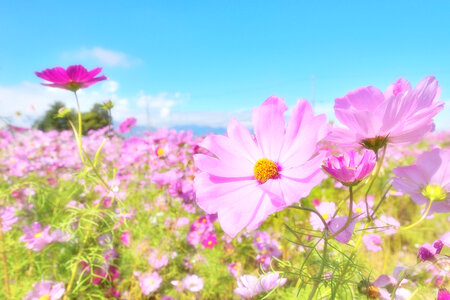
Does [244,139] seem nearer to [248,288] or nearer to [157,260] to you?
[248,288]

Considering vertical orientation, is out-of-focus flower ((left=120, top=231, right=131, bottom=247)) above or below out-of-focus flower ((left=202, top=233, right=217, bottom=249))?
above

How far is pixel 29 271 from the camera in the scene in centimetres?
117

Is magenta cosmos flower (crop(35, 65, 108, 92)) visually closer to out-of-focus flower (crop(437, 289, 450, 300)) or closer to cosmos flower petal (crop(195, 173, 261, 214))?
cosmos flower petal (crop(195, 173, 261, 214))

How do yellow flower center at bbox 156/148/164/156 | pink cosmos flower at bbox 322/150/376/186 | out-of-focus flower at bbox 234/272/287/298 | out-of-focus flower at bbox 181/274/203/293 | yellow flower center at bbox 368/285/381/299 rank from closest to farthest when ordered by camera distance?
pink cosmos flower at bbox 322/150/376/186
yellow flower center at bbox 368/285/381/299
out-of-focus flower at bbox 234/272/287/298
out-of-focus flower at bbox 181/274/203/293
yellow flower center at bbox 156/148/164/156

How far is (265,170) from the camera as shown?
0.37m

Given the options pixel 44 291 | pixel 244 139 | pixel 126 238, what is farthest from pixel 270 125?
pixel 126 238

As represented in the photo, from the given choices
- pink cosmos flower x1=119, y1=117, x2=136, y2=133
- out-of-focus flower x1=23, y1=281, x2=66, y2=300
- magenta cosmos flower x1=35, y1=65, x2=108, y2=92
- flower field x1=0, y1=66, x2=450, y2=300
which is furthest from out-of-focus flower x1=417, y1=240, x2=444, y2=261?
pink cosmos flower x1=119, y1=117, x2=136, y2=133

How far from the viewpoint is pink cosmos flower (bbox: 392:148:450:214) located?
0.35 m

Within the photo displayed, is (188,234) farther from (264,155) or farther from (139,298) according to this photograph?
(264,155)

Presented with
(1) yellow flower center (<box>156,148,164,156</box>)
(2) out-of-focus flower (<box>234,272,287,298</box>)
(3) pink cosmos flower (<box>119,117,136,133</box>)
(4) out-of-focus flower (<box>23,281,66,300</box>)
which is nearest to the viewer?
(2) out-of-focus flower (<box>234,272,287,298</box>)

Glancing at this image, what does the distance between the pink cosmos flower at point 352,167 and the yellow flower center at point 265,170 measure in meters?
0.08

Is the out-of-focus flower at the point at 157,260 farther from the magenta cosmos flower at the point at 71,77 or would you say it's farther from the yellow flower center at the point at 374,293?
the yellow flower center at the point at 374,293

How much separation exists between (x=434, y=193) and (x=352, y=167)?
0.13 m

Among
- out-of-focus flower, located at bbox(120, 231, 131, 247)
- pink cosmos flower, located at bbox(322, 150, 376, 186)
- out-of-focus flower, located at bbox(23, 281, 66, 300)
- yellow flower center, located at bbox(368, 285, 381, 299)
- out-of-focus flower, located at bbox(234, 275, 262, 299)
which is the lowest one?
out-of-focus flower, located at bbox(120, 231, 131, 247)
